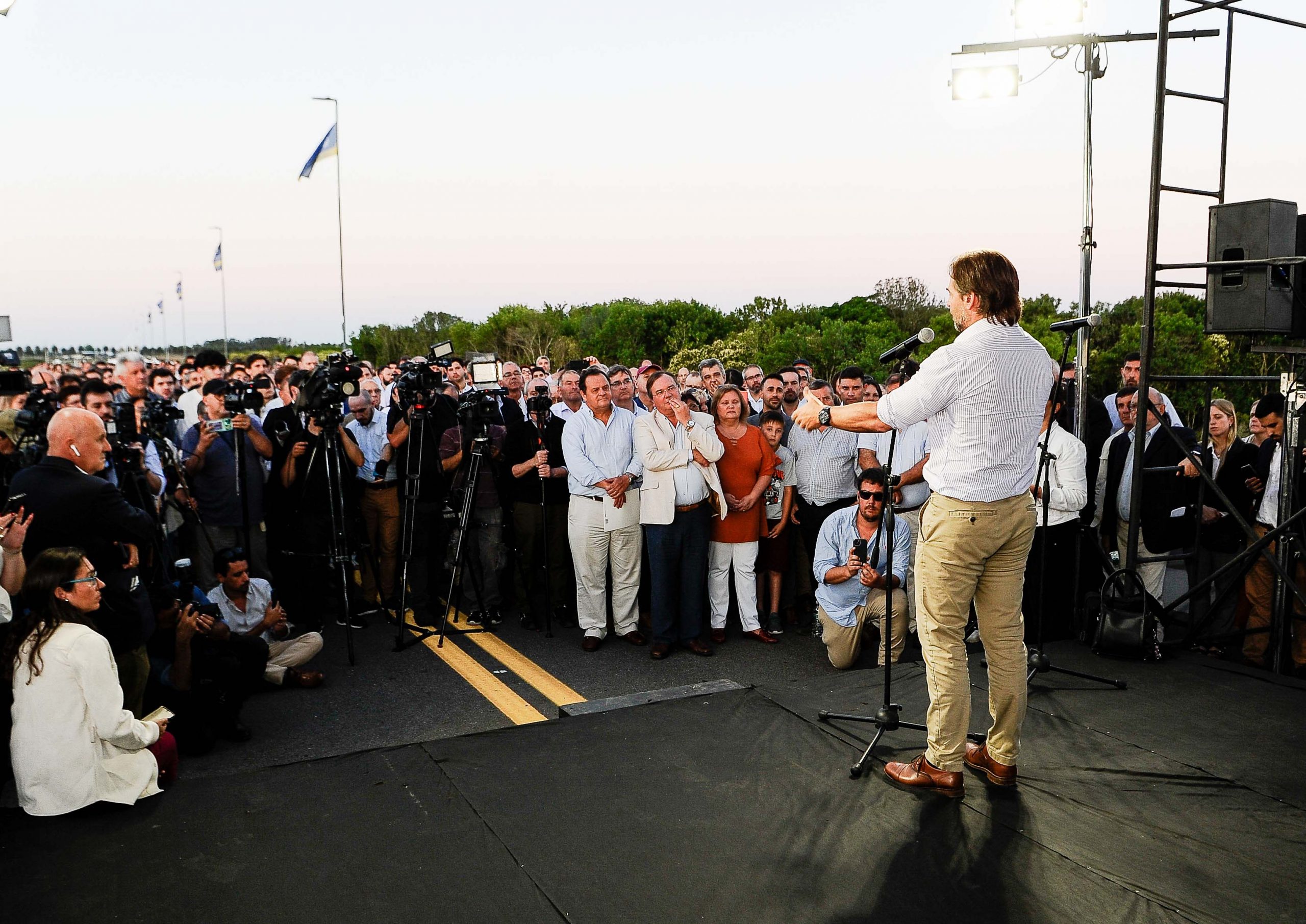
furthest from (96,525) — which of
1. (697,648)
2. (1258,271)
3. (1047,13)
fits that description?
(1047,13)

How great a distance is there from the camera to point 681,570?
261 inches

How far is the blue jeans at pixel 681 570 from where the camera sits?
652 cm

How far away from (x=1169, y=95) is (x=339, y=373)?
563 centimetres

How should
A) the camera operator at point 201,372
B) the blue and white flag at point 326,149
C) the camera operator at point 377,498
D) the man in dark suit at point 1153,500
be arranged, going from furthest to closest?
the blue and white flag at point 326,149, the camera operator at point 201,372, the camera operator at point 377,498, the man in dark suit at point 1153,500

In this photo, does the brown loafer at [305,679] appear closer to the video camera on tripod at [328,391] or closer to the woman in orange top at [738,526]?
the video camera on tripod at [328,391]

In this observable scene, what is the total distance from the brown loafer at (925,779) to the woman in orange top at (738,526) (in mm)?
3013

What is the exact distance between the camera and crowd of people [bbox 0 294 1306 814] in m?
5.48

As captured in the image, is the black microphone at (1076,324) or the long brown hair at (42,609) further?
the black microphone at (1076,324)

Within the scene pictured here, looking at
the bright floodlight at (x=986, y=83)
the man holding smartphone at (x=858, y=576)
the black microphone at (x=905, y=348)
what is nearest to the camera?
the black microphone at (x=905, y=348)

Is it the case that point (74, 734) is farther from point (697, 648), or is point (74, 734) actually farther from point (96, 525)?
point (697, 648)

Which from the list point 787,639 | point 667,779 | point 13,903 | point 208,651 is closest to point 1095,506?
point 787,639

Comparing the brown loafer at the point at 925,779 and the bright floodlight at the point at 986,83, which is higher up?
the bright floodlight at the point at 986,83

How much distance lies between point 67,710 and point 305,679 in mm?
2001

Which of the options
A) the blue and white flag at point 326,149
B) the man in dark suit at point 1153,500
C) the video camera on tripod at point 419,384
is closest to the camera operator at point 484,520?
the video camera on tripod at point 419,384
